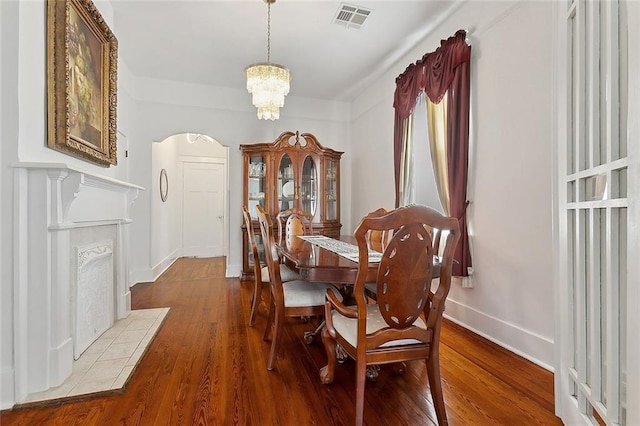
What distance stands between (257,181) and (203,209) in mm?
2643

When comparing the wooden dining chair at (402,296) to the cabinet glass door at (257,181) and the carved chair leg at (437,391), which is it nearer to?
the carved chair leg at (437,391)

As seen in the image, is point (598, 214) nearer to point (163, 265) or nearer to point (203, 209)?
point (163, 265)

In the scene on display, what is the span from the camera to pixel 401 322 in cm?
129

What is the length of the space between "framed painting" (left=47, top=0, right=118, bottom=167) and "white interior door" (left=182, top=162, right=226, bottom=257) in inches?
155

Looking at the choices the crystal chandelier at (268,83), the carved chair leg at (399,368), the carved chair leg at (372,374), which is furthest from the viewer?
the crystal chandelier at (268,83)

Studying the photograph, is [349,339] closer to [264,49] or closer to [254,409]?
[254,409]

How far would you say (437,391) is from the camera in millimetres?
1323

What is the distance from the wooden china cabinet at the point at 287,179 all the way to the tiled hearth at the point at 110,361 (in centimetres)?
186

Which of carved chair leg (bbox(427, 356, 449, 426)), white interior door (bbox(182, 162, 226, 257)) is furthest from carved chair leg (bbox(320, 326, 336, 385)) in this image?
white interior door (bbox(182, 162, 226, 257))

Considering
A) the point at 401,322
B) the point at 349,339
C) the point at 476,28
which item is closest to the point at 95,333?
the point at 349,339

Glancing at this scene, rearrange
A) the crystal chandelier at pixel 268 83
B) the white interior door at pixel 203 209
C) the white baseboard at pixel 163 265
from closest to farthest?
the crystal chandelier at pixel 268 83
the white baseboard at pixel 163 265
the white interior door at pixel 203 209

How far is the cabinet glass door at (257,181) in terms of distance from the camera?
4.41 m

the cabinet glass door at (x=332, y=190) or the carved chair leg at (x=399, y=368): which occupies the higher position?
the cabinet glass door at (x=332, y=190)

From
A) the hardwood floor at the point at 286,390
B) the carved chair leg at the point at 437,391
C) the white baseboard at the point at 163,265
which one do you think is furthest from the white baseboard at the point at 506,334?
the white baseboard at the point at 163,265
